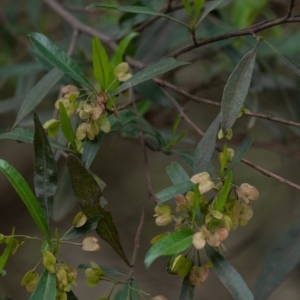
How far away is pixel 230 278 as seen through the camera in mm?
484

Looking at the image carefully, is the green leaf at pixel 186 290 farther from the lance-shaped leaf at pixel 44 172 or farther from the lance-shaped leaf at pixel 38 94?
the lance-shaped leaf at pixel 38 94

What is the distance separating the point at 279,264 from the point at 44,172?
1.33 feet

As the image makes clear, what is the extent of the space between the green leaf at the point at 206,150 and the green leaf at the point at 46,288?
0.61 feet

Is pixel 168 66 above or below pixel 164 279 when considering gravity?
above

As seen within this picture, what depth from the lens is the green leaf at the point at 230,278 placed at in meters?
0.47

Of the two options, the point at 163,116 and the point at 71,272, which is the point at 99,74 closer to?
the point at 71,272

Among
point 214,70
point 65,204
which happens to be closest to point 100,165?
point 214,70

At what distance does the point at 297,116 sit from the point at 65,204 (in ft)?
1.63

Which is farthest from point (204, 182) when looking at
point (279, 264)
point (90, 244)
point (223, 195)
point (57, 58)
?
point (279, 264)

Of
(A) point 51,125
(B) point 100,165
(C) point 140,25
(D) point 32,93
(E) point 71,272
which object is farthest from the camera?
(B) point 100,165

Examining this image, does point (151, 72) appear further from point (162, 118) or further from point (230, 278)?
point (162, 118)

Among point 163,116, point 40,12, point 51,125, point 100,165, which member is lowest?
point 100,165

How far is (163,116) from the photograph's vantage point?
1.44 m

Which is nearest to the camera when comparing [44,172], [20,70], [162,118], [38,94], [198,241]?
[198,241]
